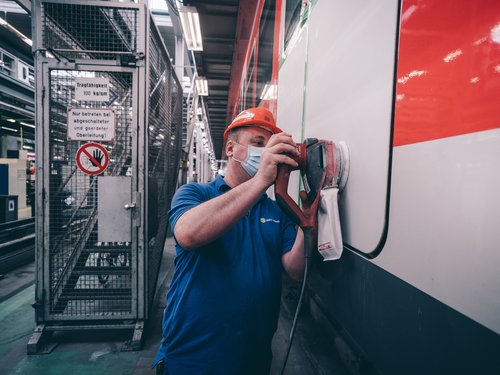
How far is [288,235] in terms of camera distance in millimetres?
1364

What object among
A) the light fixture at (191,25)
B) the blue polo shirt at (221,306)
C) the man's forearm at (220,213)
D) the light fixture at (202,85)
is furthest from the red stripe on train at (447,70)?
the light fixture at (202,85)

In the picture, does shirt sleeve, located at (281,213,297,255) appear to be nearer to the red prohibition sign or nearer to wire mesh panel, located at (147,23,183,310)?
wire mesh panel, located at (147,23,183,310)

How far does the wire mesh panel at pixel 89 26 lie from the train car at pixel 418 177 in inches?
86.1

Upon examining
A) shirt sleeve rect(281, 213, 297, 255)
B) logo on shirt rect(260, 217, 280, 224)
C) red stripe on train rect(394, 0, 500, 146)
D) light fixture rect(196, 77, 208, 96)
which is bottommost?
shirt sleeve rect(281, 213, 297, 255)

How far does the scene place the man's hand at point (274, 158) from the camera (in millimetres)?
922

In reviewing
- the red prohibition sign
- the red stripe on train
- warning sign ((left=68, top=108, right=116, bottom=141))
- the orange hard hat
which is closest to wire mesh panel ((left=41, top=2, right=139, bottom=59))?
warning sign ((left=68, top=108, right=116, bottom=141))

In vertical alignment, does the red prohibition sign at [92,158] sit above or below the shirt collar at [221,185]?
above

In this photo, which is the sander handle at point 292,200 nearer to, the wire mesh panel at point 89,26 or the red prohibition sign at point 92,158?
the red prohibition sign at point 92,158

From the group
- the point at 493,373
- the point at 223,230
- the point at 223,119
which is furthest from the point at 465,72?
the point at 223,119

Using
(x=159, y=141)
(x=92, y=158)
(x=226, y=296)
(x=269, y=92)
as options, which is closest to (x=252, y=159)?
(x=226, y=296)

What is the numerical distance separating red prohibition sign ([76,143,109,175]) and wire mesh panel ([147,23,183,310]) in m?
0.45

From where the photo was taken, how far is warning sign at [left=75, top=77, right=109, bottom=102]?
8.23ft

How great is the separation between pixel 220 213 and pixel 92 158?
2.10 m

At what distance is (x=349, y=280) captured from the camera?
106 centimetres
